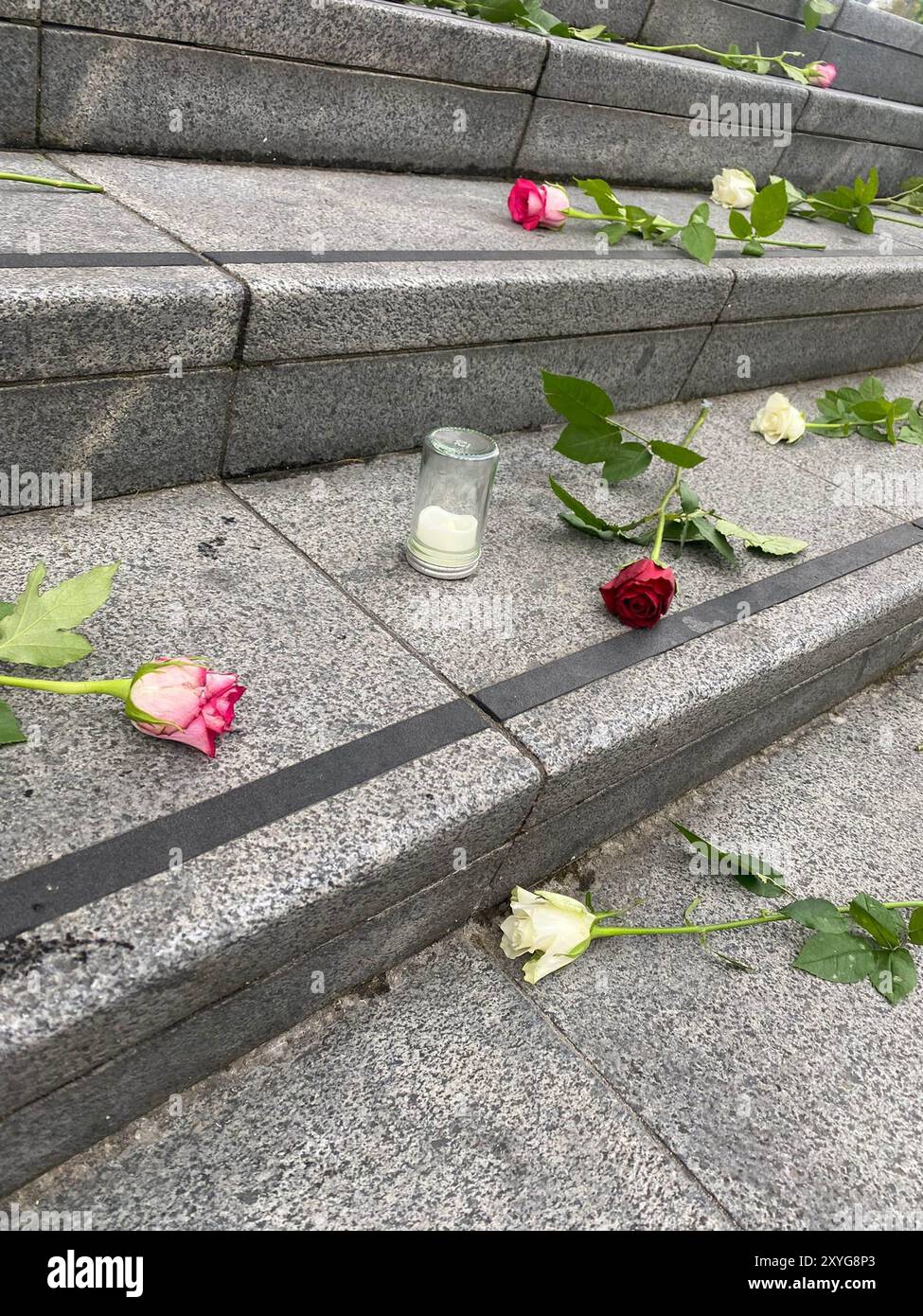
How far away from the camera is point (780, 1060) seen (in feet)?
5.60

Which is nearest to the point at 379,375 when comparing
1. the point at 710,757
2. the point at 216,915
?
the point at 710,757

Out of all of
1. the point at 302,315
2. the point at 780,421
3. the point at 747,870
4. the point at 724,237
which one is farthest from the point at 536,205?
the point at 747,870

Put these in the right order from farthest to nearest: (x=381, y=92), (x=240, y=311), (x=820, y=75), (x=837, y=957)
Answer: (x=820, y=75)
(x=381, y=92)
(x=240, y=311)
(x=837, y=957)

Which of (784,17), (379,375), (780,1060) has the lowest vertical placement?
(780,1060)

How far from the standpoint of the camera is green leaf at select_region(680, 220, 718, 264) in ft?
8.92

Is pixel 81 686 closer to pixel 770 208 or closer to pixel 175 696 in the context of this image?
Answer: pixel 175 696

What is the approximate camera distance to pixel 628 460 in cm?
217

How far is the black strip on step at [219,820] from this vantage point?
3.92 ft

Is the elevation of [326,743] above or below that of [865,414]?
below

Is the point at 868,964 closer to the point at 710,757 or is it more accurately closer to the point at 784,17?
the point at 710,757

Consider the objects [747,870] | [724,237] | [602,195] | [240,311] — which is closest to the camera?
[240,311]

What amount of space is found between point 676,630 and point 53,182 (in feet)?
5.26

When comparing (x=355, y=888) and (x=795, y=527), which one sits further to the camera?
(x=795, y=527)
